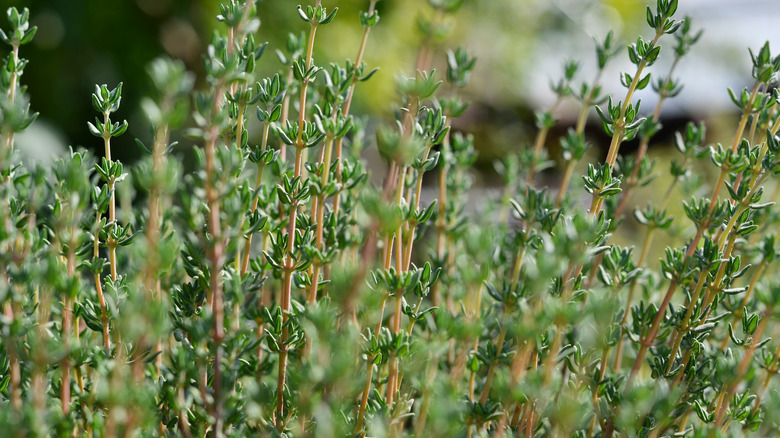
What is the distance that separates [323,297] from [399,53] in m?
4.07

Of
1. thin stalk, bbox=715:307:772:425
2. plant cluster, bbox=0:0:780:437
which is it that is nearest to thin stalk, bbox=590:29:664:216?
plant cluster, bbox=0:0:780:437

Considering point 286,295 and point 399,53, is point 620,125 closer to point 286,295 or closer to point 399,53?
point 286,295

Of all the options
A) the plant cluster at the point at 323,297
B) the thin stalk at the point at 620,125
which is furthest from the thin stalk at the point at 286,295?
the thin stalk at the point at 620,125

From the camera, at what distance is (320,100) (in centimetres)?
86

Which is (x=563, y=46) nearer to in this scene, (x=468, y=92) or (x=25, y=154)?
(x=468, y=92)

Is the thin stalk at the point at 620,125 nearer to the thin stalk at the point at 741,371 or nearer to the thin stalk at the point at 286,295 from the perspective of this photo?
the thin stalk at the point at 741,371

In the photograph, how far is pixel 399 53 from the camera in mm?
4547

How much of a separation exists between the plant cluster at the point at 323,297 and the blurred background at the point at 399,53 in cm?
46

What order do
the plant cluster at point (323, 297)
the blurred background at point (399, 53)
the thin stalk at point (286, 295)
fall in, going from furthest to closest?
1. the blurred background at point (399, 53)
2. the thin stalk at point (286, 295)
3. the plant cluster at point (323, 297)

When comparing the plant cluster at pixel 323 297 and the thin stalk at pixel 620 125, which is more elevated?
the thin stalk at pixel 620 125

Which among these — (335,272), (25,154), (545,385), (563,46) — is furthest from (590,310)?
(563,46)

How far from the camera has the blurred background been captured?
121 inches

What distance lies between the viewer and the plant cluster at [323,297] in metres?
0.47

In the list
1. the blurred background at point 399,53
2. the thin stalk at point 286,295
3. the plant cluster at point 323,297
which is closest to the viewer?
the plant cluster at point 323,297
